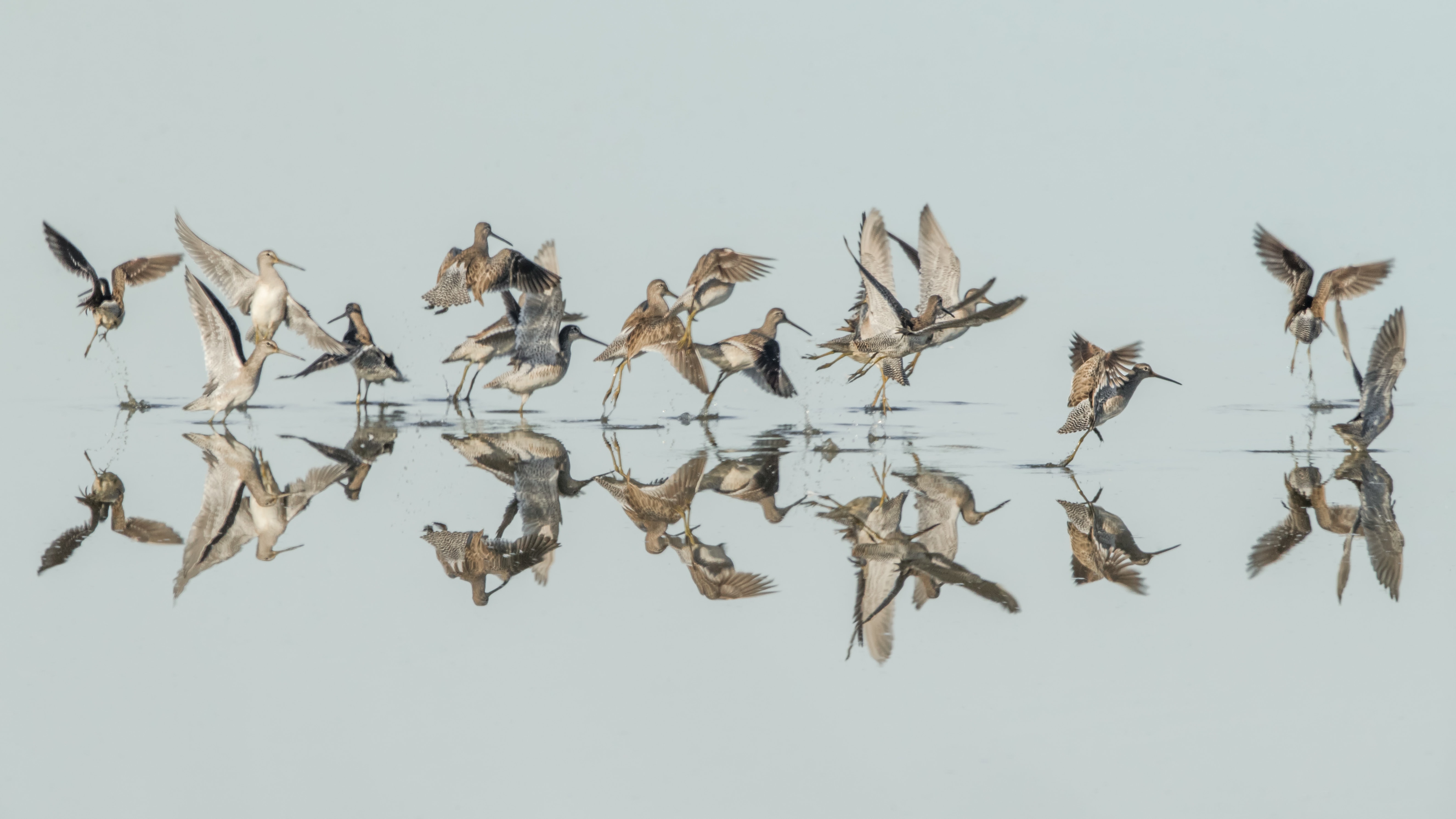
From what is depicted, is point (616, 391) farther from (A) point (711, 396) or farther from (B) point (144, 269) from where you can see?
(B) point (144, 269)

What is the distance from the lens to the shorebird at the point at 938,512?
25.5 ft

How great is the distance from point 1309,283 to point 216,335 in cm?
1323

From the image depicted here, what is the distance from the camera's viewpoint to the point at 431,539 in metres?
8.88

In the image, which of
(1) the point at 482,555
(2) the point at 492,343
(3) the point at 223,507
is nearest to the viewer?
(1) the point at 482,555

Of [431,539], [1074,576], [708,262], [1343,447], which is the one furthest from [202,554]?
[1343,447]

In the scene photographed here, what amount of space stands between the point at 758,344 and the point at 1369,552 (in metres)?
7.56

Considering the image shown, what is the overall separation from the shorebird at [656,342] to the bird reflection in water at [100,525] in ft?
18.4

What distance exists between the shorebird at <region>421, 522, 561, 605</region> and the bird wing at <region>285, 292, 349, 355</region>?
8158mm

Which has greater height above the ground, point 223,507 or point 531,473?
point 531,473

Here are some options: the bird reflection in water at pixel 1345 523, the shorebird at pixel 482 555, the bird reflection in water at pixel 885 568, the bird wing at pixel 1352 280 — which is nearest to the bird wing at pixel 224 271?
the shorebird at pixel 482 555

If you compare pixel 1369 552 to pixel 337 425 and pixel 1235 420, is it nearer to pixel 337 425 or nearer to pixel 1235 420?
pixel 1235 420

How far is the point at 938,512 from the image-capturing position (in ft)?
31.4

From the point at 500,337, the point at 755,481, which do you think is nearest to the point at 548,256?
the point at 500,337

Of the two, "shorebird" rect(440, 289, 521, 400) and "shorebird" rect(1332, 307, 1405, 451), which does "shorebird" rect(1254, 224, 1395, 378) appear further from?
"shorebird" rect(440, 289, 521, 400)
